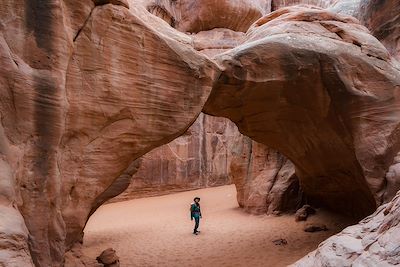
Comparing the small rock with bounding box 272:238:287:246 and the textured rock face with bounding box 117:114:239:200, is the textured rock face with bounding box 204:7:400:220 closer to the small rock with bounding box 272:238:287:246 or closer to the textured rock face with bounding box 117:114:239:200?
the small rock with bounding box 272:238:287:246

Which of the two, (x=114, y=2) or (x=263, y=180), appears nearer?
(x=114, y=2)

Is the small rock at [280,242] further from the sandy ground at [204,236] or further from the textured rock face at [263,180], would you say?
the textured rock face at [263,180]

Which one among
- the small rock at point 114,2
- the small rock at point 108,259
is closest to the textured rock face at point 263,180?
the small rock at point 108,259

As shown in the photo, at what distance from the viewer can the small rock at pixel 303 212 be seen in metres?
14.2

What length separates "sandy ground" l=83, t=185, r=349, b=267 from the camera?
11.4m

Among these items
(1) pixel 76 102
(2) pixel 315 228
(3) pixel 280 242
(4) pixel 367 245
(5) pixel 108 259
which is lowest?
(3) pixel 280 242

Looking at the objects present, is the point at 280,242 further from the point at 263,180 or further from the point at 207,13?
the point at 207,13

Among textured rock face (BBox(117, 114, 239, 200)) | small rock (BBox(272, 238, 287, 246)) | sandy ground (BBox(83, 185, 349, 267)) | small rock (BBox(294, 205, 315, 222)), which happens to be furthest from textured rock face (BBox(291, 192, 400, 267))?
textured rock face (BBox(117, 114, 239, 200))

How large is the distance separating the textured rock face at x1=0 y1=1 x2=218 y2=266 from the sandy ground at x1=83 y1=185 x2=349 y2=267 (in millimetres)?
4455

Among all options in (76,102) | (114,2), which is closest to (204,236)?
(76,102)

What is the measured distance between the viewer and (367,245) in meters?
5.44

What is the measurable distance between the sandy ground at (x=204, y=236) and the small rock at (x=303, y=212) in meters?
0.22

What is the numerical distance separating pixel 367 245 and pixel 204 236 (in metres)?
9.12

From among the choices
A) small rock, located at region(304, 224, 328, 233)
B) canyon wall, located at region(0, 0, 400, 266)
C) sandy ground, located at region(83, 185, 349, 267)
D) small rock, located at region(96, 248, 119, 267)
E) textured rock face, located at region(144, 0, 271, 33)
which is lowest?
sandy ground, located at region(83, 185, 349, 267)
